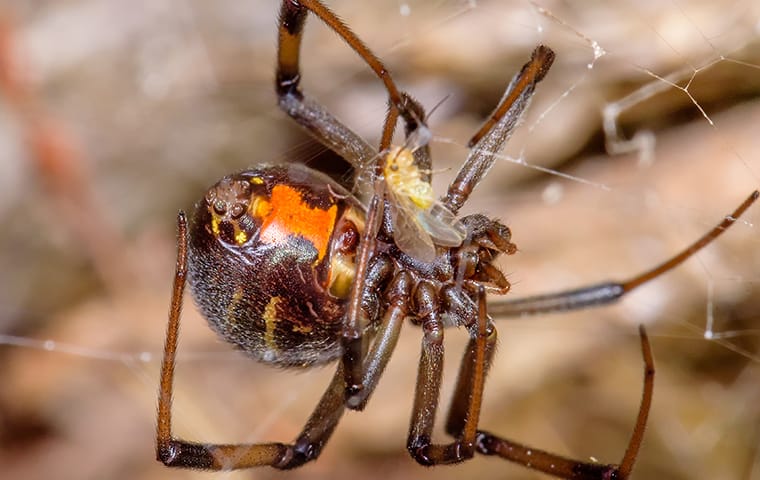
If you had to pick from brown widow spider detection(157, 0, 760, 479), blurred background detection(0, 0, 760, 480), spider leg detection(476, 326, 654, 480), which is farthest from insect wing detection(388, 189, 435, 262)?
spider leg detection(476, 326, 654, 480)

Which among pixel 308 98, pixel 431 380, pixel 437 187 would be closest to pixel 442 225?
pixel 431 380

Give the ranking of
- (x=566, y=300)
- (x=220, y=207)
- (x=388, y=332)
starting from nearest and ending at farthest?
(x=220, y=207)
(x=388, y=332)
(x=566, y=300)

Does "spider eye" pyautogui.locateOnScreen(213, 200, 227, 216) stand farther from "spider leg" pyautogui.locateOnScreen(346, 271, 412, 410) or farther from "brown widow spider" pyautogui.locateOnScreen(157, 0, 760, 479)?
"spider leg" pyautogui.locateOnScreen(346, 271, 412, 410)

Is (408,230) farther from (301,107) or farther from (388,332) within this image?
(301,107)

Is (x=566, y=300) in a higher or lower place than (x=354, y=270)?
lower

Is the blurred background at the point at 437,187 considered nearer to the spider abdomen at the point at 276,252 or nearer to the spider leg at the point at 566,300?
the spider abdomen at the point at 276,252

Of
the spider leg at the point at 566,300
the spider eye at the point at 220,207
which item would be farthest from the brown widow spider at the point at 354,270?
the spider leg at the point at 566,300

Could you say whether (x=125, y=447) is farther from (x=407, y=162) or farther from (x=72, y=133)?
(x=407, y=162)
